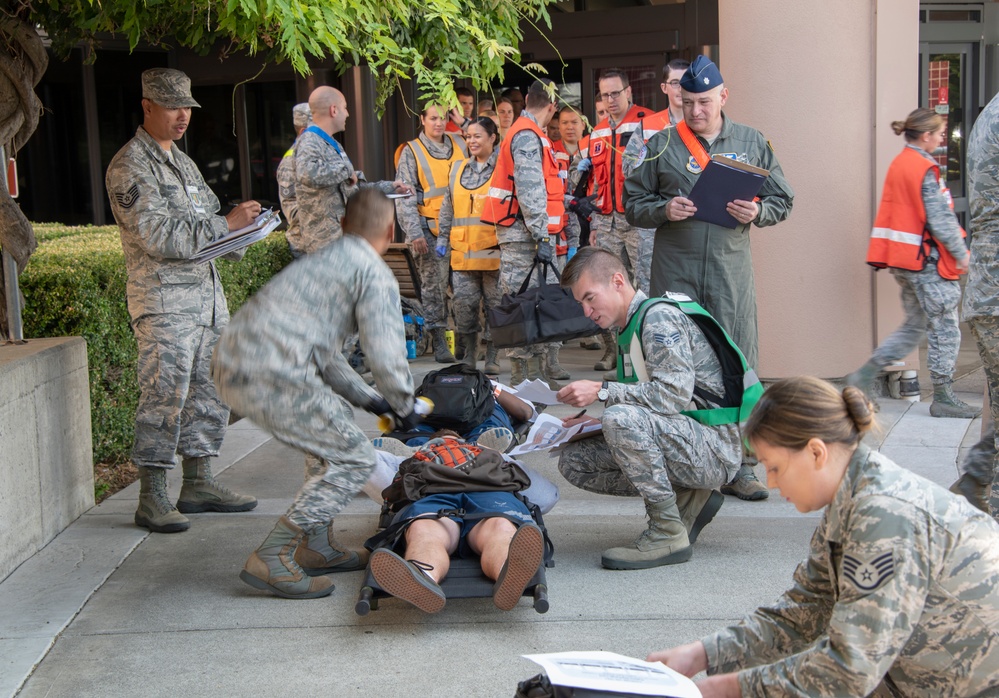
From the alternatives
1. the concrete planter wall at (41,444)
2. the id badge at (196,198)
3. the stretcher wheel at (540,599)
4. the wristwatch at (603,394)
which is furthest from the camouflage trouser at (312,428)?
the id badge at (196,198)

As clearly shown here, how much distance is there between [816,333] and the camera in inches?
299

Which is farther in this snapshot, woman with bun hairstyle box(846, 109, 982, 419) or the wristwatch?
woman with bun hairstyle box(846, 109, 982, 419)

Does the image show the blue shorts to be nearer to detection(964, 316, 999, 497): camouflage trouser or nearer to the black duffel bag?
detection(964, 316, 999, 497): camouflage trouser

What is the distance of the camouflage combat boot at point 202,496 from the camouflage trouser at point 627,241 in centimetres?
380

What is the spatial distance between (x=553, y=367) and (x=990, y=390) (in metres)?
4.31

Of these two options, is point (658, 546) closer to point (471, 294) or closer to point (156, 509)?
point (156, 509)

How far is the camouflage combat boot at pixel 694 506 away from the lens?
4715mm

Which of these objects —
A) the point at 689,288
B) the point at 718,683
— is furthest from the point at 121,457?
the point at 718,683


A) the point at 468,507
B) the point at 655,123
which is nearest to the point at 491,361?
the point at 655,123

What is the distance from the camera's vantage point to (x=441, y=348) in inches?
375

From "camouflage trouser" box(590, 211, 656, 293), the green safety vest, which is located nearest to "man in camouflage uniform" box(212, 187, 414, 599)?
the green safety vest

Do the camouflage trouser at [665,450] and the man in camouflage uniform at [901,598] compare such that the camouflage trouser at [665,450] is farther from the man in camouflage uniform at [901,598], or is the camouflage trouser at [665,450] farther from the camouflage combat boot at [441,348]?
the camouflage combat boot at [441,348]

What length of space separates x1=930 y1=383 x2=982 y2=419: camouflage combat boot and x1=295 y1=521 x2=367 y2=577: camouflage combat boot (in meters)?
4.23

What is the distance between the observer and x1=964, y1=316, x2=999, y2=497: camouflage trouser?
14.7 feet
